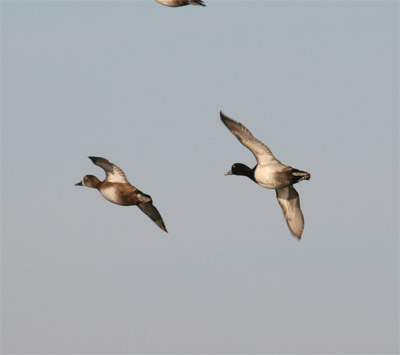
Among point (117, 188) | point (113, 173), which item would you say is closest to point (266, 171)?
point (117, 188)

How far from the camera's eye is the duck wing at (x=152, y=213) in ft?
156

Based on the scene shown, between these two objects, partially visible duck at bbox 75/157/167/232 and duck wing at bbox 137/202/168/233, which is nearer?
partially visible duck at bbox 75/157/167/232

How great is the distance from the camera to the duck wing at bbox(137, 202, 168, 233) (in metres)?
47.6

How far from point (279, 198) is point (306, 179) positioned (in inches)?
112

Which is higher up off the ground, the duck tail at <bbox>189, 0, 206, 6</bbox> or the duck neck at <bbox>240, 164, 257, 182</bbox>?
the duck tail at <bbox>189, 0, 206, 6</bbox>

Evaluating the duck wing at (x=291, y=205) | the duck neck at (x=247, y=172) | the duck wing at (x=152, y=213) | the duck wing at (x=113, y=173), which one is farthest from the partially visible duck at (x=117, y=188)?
the duck wing at (x=291, y=205)

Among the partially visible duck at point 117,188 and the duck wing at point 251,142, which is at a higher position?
the duck wing at point 251,142

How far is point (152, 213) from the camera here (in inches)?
1877

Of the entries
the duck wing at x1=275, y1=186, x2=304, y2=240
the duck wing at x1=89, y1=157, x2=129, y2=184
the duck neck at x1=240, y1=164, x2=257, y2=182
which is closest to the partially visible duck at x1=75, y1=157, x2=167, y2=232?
the duck wing at x1=89, y1=157, x2=129, y2=184

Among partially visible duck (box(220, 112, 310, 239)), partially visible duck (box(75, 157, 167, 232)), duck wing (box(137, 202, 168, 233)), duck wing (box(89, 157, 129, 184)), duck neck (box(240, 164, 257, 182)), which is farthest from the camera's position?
duck wing (box(137, 202, 168, 233))

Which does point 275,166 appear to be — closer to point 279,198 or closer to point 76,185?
point 279,198

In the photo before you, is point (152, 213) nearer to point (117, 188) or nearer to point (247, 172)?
point (117, 188)

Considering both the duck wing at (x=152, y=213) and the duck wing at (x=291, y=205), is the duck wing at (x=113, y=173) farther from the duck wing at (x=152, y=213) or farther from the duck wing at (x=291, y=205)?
the duck wing at (x=291, y=205)

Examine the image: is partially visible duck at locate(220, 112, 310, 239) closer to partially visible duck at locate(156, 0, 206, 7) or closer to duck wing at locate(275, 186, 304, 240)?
duck wing at locate(275, 186, 304, 240)
